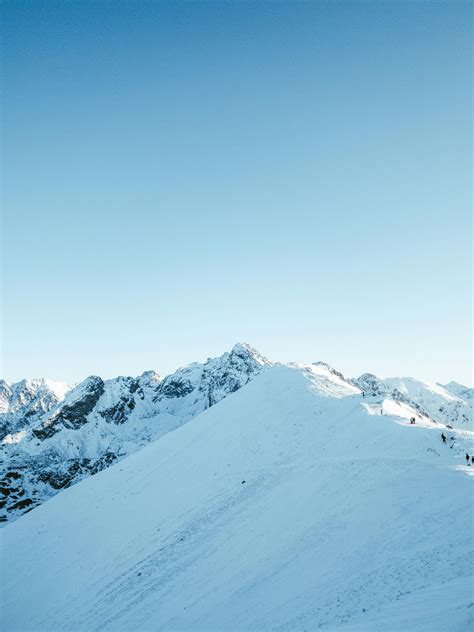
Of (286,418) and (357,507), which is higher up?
(286,418)

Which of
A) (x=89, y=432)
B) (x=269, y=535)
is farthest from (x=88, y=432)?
(x=269, y=535)

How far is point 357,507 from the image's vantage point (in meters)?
26.2

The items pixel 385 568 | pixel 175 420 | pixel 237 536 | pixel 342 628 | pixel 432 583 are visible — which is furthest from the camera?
pixel 175 420

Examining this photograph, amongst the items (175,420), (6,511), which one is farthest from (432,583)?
(175,420)

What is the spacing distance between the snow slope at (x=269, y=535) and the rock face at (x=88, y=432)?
88994mm

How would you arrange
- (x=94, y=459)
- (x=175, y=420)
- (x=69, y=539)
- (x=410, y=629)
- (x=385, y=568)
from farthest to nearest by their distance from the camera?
(x=175, y=420) → (x=94, y=459) → (x=69, y=539) → (x=385, y=568) → (x=410, y=629)

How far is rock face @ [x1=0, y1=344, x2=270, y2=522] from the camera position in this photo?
132625 mm

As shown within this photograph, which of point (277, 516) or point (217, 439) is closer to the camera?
point (277, 516)

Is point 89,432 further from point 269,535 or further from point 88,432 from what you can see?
point 269,535

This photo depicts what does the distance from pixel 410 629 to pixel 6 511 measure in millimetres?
131600

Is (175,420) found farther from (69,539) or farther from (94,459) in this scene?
(69,539)

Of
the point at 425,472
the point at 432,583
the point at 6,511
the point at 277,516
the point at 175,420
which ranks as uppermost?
the point at 425,472

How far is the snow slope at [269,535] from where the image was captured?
18.7 meters

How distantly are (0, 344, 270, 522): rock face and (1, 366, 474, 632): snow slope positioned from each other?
88994 mm
